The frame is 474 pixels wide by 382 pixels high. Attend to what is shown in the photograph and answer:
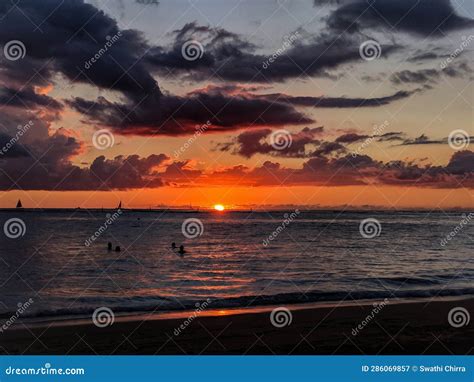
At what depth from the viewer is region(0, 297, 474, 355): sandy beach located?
1248cm

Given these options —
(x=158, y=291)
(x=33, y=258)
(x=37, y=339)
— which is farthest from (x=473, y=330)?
(x=33, y=258)

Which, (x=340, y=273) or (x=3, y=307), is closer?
(x=3, y=307)

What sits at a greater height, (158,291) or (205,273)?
(205,273)

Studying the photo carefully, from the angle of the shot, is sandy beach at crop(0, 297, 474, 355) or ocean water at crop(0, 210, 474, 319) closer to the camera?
sandy beach at crop(0, 297, 474, 355)

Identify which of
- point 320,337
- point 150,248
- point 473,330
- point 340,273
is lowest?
point 320,337

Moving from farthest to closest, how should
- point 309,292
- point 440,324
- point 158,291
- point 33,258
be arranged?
point 33,258 < point 158,291 < point 309,292 < point 440,324

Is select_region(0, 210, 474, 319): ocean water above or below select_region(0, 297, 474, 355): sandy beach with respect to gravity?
above

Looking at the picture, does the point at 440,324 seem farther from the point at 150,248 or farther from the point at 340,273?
the point at 150,248

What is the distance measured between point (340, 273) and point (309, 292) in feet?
28.1

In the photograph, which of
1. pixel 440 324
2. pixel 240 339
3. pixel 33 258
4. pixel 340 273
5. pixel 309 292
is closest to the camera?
pixel 240 339

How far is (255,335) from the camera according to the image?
1359 cm

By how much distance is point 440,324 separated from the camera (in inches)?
572

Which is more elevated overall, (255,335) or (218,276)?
(218,276)

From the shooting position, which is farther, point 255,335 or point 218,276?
point 218,276
